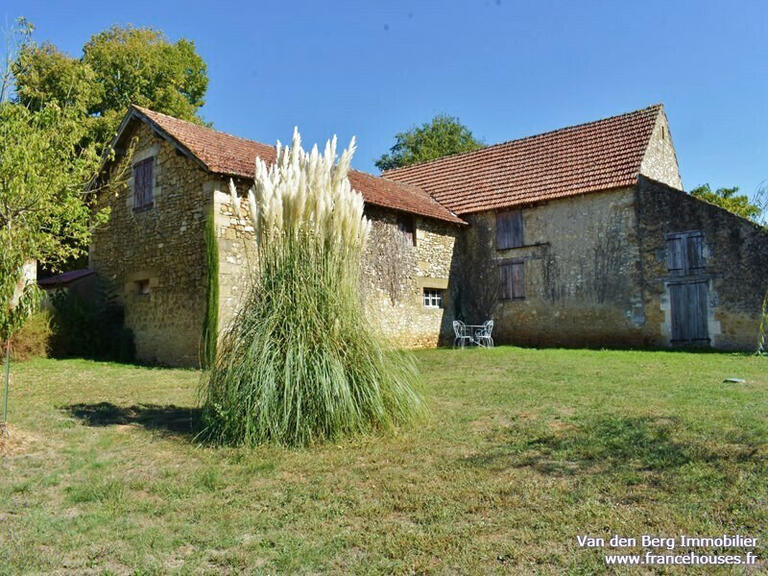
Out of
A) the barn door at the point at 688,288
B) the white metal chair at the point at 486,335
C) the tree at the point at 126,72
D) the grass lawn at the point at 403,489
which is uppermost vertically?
the tree at the point at 126,72

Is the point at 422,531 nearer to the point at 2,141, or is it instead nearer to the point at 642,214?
the point at 2,141

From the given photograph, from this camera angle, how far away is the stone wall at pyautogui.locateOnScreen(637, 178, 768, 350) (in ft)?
39.7

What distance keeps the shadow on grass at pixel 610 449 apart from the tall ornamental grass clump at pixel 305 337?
1119mm

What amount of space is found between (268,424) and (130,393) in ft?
13.4

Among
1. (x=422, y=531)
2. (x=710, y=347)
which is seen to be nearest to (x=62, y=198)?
(x=422, y=531)

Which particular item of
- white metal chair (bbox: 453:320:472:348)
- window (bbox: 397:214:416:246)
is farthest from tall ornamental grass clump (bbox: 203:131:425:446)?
white metal chair (bbox: 453:320:472:348)

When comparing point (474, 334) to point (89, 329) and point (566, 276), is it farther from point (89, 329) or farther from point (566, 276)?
point (89, 329)

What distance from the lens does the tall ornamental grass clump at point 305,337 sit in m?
4.76

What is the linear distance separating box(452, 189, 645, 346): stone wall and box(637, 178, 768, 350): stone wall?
32cm

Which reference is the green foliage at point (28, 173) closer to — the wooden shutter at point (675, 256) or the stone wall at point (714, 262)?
the stone wall at point (714, 262)

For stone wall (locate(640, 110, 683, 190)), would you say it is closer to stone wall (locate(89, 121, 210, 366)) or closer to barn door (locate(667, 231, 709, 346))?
barn door (locate(667, 231, 709, 346))

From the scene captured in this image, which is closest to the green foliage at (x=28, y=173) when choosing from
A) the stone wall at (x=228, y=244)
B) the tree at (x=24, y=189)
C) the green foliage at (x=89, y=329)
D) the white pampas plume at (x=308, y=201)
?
the tree at (x=24, y=189)

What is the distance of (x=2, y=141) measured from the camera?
6.20 metres

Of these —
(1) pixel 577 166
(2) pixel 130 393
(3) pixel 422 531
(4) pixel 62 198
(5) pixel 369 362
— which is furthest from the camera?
(1) pixel 577 166
